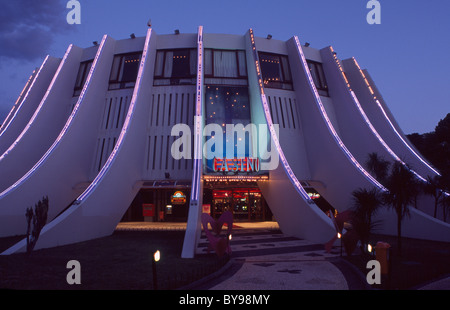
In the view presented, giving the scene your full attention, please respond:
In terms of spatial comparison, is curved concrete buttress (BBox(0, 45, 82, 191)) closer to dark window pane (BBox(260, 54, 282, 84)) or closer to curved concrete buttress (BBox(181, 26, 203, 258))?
curved concrete buttress (BBox(181, 26, 203, 258))

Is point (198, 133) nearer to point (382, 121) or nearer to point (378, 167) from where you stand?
point (378, 167)

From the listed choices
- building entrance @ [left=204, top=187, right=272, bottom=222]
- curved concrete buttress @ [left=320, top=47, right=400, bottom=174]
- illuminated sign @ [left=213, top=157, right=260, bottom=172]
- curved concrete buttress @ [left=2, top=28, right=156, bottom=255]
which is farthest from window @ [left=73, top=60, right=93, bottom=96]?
curved concrete buttress @ [left=320, top=47, right=400, bottom=174]

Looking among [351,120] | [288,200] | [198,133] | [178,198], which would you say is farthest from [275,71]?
[178,198]

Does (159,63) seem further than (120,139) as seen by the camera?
Yes

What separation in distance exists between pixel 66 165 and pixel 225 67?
15004 mm

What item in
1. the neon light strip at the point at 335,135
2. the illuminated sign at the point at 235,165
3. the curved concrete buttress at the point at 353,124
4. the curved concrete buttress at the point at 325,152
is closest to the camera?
the neon light strip at the point at 335,135

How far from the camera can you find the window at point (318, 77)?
99.9 feet

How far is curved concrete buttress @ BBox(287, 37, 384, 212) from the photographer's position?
75.0 feet

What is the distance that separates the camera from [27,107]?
28531mm

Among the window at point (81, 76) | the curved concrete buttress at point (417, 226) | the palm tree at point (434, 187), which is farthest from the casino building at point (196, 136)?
the palm tree at point (434, 187)

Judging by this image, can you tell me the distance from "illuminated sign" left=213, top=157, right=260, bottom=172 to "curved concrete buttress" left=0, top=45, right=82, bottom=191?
1321 centimetres

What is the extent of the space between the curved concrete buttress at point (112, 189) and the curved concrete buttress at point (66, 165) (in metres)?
1.69

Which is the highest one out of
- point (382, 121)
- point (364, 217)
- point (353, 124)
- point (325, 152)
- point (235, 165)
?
point (382, 121)

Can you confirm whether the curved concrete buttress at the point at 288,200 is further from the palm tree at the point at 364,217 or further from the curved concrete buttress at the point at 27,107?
the curved concrete buttress at the point at 27,107
